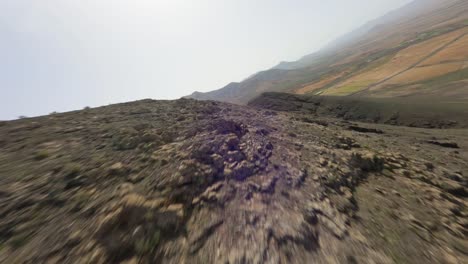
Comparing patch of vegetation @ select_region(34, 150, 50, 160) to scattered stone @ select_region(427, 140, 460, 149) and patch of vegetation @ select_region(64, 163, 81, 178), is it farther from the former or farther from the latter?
scattered stone @ select_region(427, 140, 460, 149)

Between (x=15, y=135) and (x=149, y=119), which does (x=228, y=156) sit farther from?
(x=15, y=135)

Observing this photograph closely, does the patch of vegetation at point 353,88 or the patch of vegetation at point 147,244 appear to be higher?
the patch of vegetation at point 147,244

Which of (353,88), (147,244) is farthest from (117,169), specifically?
(353,88)

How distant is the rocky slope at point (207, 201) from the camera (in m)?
3.88

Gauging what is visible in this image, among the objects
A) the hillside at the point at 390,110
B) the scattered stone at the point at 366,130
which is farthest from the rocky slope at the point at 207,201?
the hillside at the point at 390,110

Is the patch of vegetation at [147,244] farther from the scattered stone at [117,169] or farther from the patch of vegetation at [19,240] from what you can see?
the scattered stone at [117,169]

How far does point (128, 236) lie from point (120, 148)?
4.55 meters

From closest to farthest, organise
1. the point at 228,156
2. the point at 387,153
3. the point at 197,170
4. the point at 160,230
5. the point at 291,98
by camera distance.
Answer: the point at 160,230
the point at 197,170
the point at 228,156
the point at 387,153
the point at 291,98

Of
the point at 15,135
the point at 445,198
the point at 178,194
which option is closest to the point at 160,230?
the point at 178,194

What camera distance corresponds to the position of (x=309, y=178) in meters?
7.40

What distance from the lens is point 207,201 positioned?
17.4ft

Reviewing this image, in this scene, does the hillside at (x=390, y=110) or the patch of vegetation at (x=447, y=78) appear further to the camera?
the patch of vegetation at (x=447, y=78)

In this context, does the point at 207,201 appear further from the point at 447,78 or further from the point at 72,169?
the point at 447,78

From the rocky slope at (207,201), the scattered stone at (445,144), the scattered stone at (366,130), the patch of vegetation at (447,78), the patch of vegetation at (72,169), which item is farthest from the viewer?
the patch of vegetation at (447,78)
